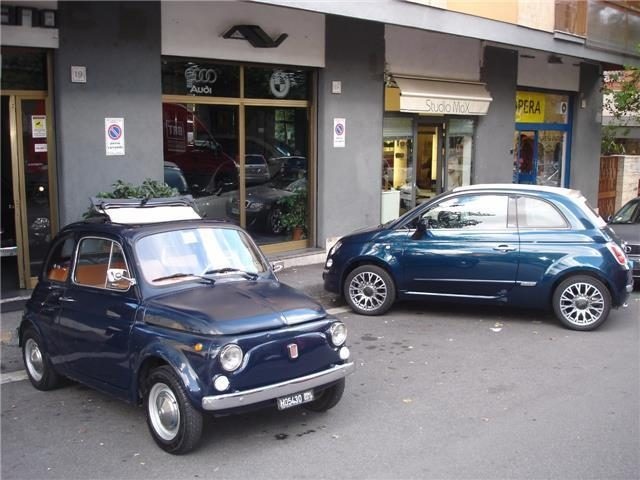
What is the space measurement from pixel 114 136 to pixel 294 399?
5983mm

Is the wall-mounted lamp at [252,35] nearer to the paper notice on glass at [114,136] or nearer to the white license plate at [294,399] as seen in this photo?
the paper notice on glass at [114,136]

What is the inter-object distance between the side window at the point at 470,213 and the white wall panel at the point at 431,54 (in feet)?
18.0

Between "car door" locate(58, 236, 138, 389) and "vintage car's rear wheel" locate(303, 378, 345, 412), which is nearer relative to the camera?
"car door" locate(58, 236, 138, 389)

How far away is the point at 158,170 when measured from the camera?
10.4m

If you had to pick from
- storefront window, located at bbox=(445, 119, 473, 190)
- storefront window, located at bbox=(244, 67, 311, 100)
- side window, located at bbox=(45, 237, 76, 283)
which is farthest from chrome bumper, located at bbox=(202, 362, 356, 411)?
storefront window, located at bbox=(445, 119, 473, 190)

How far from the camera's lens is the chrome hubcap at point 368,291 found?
363 inches

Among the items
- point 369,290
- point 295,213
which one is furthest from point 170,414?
point 295,213

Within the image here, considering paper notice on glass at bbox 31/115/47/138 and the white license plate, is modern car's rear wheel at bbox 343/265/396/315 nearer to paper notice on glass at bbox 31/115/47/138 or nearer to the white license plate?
the white license plate

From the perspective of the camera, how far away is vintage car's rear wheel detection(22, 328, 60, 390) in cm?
631

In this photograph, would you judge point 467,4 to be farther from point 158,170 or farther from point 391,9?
point 158,170

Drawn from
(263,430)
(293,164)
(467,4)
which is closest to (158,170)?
(293,164)

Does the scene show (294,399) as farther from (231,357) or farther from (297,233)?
(297,233)

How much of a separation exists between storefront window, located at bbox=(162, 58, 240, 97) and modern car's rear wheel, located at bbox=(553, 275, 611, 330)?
607cm

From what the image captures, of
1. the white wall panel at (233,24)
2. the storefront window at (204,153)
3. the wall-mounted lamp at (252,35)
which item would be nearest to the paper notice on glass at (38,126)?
the storefront window at (204,153)
